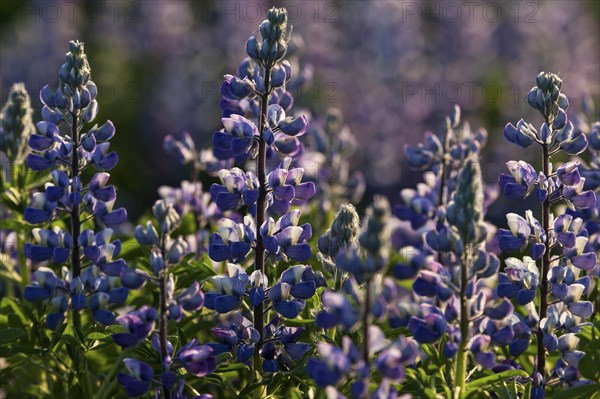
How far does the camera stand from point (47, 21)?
1266cm

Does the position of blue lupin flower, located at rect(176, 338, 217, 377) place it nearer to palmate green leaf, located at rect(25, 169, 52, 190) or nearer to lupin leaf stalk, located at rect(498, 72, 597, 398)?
lupin leaf stalk, located at rect(498, 72, 597, 398)

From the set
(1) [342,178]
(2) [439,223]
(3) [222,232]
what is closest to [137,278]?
(3) [222,232]

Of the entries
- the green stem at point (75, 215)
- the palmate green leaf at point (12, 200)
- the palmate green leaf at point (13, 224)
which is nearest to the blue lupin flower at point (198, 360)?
the green stem at point (75, 215)

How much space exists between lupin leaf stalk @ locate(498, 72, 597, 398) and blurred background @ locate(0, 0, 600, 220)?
18.3ft

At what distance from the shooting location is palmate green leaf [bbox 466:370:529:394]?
2846 millimetres

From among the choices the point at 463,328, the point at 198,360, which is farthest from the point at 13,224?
the point at 463,328

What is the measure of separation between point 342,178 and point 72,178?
7.40ft

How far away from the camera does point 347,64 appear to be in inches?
455

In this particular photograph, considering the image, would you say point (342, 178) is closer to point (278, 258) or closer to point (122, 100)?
point (278, 258)

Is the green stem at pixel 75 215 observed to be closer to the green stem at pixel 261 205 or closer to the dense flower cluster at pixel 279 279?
the dense flower cluster at pixel 279 279

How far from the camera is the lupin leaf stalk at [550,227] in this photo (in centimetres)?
312

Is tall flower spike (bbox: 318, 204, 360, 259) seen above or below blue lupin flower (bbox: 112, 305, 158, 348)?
above

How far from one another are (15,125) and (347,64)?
7.89m

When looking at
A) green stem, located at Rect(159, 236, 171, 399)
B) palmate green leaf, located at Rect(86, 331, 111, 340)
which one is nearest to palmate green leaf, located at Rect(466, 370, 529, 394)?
green stem, located at Rect(159, 236, 171, 399)
